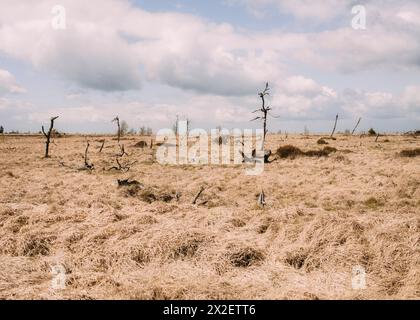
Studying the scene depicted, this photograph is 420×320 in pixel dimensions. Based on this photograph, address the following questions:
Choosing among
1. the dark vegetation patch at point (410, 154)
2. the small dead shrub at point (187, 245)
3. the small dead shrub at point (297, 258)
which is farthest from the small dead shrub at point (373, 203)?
the dark vegetation patch at point (410, 154)

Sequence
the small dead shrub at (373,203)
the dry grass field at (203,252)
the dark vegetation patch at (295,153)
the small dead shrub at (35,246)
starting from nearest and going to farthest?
the dry grass field at (203,252) < the small dead shrub at (35,246) < the small dead shrub at (373,203) < the dark vegetation patch at (295,153)

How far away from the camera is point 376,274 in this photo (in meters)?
6.15

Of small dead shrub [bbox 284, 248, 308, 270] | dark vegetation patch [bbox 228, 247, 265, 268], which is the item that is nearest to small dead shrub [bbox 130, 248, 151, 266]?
dark vegetation patch [bbox 228, 247, 265, 268]

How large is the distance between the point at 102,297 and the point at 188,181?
12.0 meters

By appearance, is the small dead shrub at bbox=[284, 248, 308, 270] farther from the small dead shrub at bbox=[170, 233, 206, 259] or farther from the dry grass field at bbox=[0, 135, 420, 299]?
the small dead shrub at bbox=[170, 233, 206, 259]

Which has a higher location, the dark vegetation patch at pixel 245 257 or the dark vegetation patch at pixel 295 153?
the dark vegetation patch at pixel 295 153

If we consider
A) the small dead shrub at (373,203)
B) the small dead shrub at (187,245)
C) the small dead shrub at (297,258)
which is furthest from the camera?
the small dead shrub at (373,203)

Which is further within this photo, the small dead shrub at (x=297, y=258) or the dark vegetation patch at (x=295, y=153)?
the dark vegetation patch at (x=295, y=153)

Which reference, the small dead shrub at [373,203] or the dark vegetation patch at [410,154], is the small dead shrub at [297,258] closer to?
the small dead shrub at [373,203]

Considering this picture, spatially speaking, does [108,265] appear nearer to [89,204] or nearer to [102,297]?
[102,297]

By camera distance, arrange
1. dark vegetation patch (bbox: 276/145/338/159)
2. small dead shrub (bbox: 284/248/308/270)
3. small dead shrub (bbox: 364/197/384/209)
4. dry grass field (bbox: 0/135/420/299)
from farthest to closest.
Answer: dark vegetation patch (bbox: 276/145/338/159)
small dead shrub (bbox: 364/197/384/209)
small dead shrub (bbox: 284/248/308/270)
dry grass field (bbox: 0/135/420/299)
